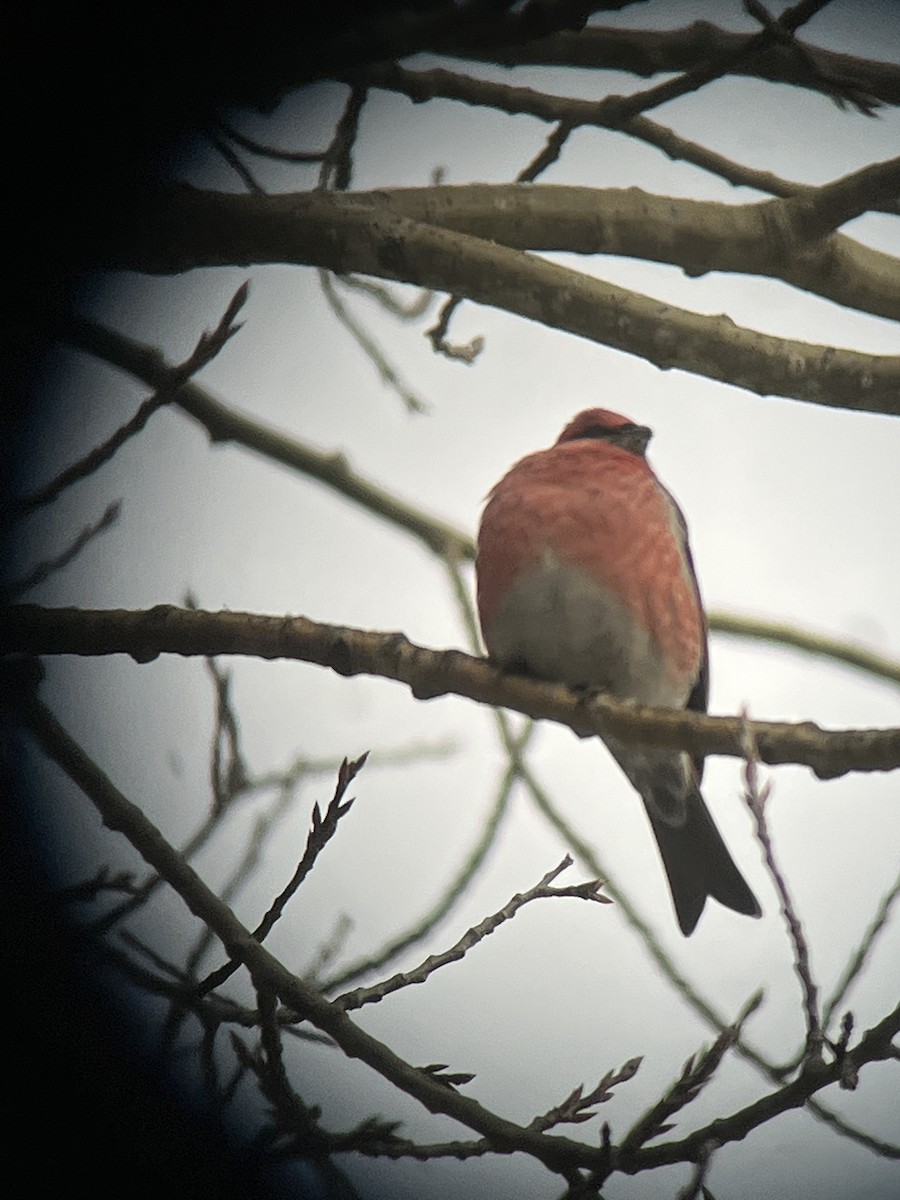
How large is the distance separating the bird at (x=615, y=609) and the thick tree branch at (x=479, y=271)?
2.45ft

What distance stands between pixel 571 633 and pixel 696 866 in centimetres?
72

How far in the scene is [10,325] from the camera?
103 inches

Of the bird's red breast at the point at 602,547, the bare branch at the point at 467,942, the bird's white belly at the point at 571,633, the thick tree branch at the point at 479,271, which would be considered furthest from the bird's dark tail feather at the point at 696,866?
the thick tree branch at the point at 479,271

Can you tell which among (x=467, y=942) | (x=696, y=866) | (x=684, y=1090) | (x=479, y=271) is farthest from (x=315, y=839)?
(x=696, y=866)

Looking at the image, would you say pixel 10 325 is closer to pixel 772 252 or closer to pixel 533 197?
pixel 533 197

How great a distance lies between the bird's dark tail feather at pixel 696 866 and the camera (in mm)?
3168

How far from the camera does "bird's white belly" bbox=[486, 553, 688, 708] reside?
10.2 ft

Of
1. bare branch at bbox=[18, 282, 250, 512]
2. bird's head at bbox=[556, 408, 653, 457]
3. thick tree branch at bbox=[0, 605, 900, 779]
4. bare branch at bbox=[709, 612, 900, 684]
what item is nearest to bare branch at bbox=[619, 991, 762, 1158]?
thick tree branch at bbox=[0, 605, 900, 779]

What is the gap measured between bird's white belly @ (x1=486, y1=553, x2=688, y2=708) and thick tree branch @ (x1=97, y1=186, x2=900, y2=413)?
763 mm

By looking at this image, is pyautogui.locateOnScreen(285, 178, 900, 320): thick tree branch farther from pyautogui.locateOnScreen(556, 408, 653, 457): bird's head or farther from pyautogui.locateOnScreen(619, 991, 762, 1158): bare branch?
pyautogui.locateOnScreen(619, 991, 762, 1158): bare branch

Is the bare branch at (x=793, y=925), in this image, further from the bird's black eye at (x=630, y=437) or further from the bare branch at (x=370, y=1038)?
the bird's black eye at (x=630, y=437)

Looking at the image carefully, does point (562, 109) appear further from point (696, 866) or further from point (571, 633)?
point (696, 866)

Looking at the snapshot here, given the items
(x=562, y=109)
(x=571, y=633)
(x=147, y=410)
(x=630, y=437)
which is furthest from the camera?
(x=630, y=437)

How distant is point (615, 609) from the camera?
3.13 metres
